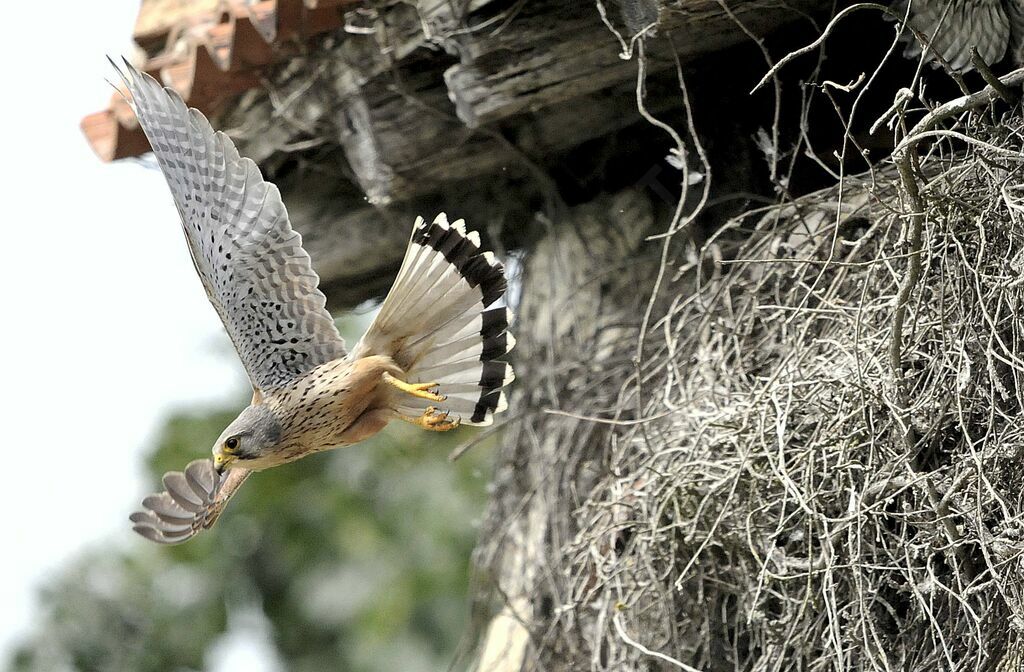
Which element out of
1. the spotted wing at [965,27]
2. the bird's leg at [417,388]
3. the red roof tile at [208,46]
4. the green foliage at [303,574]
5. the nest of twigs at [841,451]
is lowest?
the green foliage at [303,574]

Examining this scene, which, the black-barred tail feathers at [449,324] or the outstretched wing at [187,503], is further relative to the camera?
the outstretched wing at [187,503]

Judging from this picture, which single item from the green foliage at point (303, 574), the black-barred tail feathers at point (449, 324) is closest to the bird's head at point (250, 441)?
the black-barred tail feathers at point (449, 324)

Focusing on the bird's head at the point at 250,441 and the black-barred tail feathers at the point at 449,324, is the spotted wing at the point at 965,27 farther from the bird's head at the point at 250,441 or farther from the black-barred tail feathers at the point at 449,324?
the bird's head at the point at 250,441

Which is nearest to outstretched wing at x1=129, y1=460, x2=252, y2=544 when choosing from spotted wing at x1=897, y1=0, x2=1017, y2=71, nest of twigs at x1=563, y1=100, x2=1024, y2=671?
nest of twigs at x1=563, y1=100, x2=1024, y2=671

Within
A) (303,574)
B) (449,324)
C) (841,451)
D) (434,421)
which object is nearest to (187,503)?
(434,421)

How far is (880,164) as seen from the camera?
10.7 ft

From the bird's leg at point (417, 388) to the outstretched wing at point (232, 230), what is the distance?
0.32m

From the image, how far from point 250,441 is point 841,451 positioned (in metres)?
1.53

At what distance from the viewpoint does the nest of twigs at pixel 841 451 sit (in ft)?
8.89

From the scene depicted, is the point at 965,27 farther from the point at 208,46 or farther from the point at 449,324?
the point at 208,46

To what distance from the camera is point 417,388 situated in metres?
3.43

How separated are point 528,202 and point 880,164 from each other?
4.94 ft

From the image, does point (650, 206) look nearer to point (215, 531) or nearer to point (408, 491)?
point (408, 491)

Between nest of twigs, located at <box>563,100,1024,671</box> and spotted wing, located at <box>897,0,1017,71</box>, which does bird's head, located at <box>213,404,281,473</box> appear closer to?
nest of twigs, located at <box>563,100,1024,671</box>
